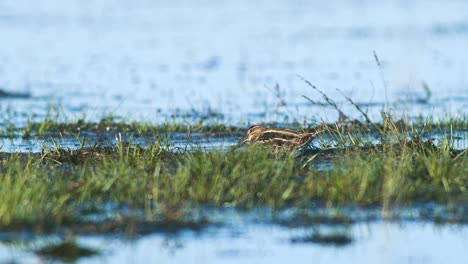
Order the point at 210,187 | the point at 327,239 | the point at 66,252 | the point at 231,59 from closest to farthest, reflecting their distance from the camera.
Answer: the point at 66,252 < the point at 327,239 < the point at 210,187 < the point at 231,59

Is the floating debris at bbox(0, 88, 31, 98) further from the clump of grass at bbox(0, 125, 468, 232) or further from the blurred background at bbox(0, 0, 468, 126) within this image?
the clump of grass at bbox(0, 125, 468, 232)

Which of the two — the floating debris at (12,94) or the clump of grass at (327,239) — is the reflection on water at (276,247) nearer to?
the clump of grass at (327,239)

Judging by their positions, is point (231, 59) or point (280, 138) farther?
point (231, 59)

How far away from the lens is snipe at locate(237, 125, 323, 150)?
10328mm

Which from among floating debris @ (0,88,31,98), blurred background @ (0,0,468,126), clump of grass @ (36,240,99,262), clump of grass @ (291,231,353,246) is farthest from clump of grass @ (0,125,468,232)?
floating debris @ (0,88,31,98)

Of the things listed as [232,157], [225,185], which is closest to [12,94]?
[232,157]

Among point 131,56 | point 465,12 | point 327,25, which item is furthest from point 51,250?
point 465,12

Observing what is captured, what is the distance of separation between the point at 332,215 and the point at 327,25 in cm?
2486

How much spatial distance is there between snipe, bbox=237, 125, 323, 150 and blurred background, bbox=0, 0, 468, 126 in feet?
3.17

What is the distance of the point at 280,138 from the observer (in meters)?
10.4

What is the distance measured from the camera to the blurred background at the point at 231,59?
55.9 feet

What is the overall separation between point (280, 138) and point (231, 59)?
1419 cm

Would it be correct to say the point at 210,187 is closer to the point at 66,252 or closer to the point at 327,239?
the point at 327,239

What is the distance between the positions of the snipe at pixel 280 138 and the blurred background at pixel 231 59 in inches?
38.0
